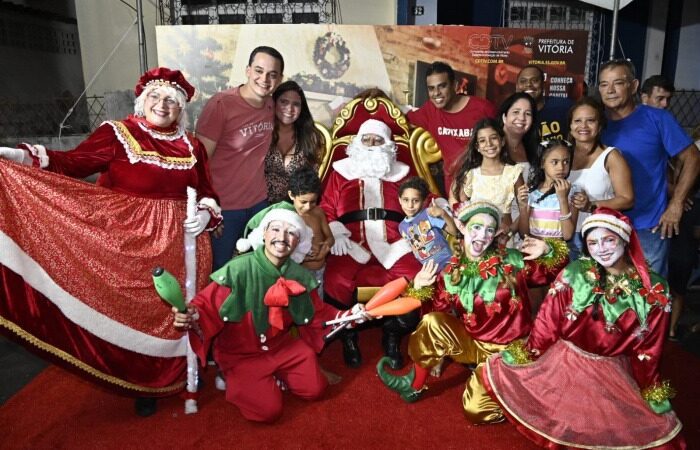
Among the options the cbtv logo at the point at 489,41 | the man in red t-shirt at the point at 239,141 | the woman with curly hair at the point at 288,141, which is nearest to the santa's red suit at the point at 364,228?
the woman with curly hair at the point at 288,141

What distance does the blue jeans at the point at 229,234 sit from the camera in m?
3.53

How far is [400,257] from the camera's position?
11.7ft

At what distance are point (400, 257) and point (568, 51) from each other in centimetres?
426

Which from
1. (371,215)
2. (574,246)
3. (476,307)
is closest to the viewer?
(476,307)

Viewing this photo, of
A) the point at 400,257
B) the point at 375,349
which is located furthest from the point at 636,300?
the point at 375,349

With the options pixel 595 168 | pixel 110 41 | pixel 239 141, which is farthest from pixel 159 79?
pixel 110 41

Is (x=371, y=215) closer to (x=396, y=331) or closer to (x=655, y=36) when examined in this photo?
(x=396, y=331)

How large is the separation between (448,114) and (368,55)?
247cm

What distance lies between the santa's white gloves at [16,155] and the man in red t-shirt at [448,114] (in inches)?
107

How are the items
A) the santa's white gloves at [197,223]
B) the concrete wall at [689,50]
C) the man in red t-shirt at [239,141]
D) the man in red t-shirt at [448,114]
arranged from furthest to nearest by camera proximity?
the concrete wall at [689,50] → the man in red t-shirt at [448,114] → the man in red t-shirt at [239,141] → the santa's white gloves at [197,223]

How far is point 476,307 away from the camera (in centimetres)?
280

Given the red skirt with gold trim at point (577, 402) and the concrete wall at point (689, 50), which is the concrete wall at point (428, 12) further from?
the red skirt with gold trim at point (577, 402)

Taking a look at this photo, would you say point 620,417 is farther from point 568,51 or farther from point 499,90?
point 568,51

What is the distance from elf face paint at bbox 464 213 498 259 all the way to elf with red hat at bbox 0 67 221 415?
57.5 inches
